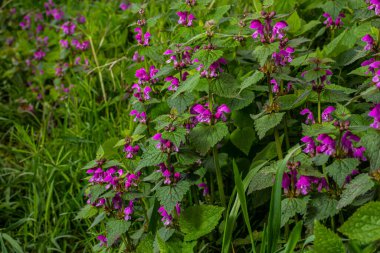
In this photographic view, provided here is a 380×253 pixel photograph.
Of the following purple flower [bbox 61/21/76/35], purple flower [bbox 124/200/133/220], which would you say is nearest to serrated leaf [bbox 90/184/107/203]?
purple flower [bbox 124/200/133/220]

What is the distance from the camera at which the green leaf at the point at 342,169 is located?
178cm

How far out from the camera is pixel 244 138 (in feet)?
8.13

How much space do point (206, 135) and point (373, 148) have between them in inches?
26.3

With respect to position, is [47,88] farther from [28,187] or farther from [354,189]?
[354,189]

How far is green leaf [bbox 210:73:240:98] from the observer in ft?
6.95

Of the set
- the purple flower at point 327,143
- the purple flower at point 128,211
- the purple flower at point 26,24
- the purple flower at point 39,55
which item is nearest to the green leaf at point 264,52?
the purple flower at point 327,143

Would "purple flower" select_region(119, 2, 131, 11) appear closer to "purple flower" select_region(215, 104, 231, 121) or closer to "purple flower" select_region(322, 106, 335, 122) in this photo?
"purple flower" select_region(215, 104, 231, 121)

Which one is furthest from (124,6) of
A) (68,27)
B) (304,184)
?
(304,184)

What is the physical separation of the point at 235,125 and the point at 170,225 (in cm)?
60

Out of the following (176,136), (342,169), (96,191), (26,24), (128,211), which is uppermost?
(26,24)

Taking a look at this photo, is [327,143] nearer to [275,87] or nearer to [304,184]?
[304,184]

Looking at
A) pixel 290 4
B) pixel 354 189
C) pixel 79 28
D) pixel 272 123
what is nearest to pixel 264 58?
pixel 272 123

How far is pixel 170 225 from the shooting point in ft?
7.42

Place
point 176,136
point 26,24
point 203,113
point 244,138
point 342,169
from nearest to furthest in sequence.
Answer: point 342,169, point 176,136, point 203,113, point 244,138, point 26,24
